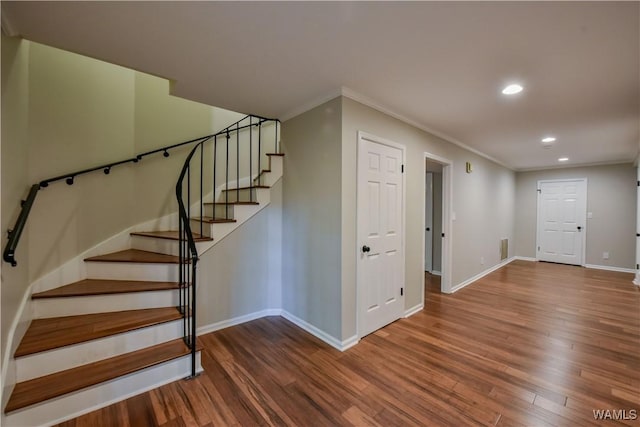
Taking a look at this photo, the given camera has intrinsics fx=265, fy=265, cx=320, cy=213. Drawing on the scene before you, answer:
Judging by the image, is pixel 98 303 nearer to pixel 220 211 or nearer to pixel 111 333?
pixel 111 333

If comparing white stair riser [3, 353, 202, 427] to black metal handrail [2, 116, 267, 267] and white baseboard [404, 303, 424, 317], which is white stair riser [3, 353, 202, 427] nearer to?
black metal handrail [2, 116, 267, 267]

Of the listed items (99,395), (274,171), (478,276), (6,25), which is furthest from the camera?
(478,276)

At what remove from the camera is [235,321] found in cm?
300

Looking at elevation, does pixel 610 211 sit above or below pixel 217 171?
below

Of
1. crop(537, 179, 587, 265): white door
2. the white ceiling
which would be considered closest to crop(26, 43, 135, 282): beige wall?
the white ceiling

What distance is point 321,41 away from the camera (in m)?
1.75

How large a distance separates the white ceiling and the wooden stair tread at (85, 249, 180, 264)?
161 centimetres

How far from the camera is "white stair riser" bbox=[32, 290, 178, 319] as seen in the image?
2143mm

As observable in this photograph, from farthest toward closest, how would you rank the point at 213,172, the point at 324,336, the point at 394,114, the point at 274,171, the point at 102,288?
1. the point at 213,172
2. the point at 274,171
3. the point at 394,114
4. the point at 324,336
5. the point at 102,288

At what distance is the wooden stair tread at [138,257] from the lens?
8.32 ft

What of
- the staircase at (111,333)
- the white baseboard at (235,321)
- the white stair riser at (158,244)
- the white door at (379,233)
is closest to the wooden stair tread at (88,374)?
the staircase at (111,333)

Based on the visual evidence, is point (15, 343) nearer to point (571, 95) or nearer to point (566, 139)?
point (571, 95)

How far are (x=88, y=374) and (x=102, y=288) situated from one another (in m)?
0.78

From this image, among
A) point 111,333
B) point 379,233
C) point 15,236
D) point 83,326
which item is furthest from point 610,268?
point 15,236
